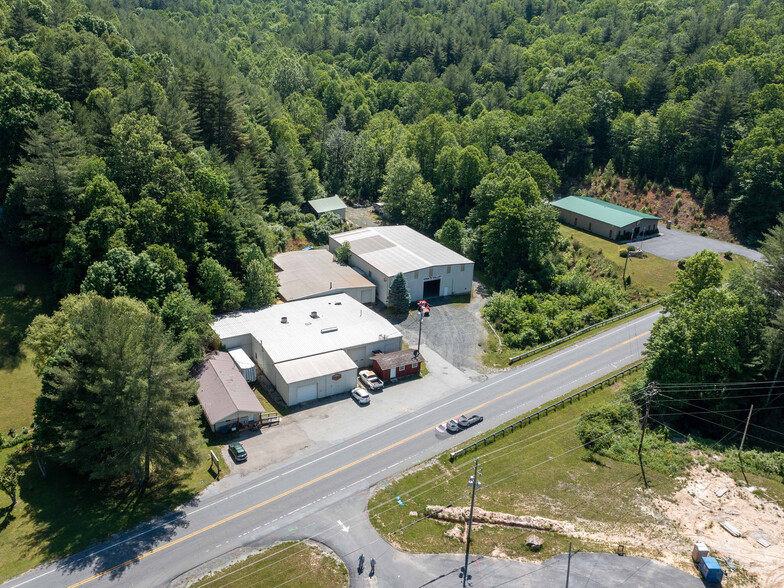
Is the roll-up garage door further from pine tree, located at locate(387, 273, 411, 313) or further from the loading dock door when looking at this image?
the loading dock door

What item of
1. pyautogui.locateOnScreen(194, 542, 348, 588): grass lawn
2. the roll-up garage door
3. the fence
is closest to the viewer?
pyautogui.locateOnScreen(194, 542, 348, 588): grass lawn

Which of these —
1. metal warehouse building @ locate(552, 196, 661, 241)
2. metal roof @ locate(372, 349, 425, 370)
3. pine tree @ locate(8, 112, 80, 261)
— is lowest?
metal roof @ locate(372, 349, 425, 370)

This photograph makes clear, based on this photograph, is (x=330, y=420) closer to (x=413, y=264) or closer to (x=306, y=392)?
(x=306, y=392)

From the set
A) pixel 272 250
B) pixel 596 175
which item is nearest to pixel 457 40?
pixel 596 175

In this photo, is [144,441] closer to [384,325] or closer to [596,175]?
[384,325]

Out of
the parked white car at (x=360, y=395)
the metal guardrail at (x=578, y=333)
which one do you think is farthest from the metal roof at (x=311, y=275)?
the metal guardrail at (x=578, y=333)

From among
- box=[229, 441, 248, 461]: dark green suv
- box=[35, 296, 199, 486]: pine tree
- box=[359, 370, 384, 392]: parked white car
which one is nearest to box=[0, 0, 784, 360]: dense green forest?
box=[35, 296, 199, 486]: pine tree
